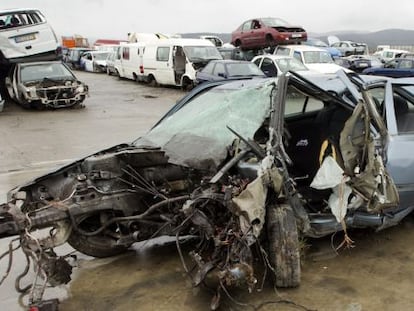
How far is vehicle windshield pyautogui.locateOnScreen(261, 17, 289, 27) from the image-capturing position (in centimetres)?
2150

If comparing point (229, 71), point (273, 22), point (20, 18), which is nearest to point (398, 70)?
point (229, 71)

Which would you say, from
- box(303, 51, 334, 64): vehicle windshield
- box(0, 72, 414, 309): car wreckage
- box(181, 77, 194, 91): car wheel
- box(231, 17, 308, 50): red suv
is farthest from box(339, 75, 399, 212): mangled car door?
box(231, 17, 308, 50): red suv

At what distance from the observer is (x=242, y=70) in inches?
608

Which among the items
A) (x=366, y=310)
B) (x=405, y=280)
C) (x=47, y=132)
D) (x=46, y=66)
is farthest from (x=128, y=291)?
(x=46, y=66)

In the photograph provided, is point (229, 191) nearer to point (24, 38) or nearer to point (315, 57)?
point (24, 38)

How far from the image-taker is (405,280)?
3.84 m

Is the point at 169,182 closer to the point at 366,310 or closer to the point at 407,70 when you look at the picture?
the point at 366,310

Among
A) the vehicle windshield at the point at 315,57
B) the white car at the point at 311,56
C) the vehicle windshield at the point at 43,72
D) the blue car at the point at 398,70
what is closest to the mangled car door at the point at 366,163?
the blue car at the point at 398,70

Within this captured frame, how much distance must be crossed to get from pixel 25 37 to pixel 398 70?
12.2 metres

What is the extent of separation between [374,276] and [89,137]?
806 centimetres

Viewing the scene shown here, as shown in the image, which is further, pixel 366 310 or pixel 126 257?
pixel 126 257

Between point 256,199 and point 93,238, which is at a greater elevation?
point 256,199

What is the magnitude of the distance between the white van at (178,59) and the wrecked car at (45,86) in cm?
482

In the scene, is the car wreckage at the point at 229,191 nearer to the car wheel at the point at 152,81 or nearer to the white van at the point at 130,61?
the car wheel at the point at 152,81
